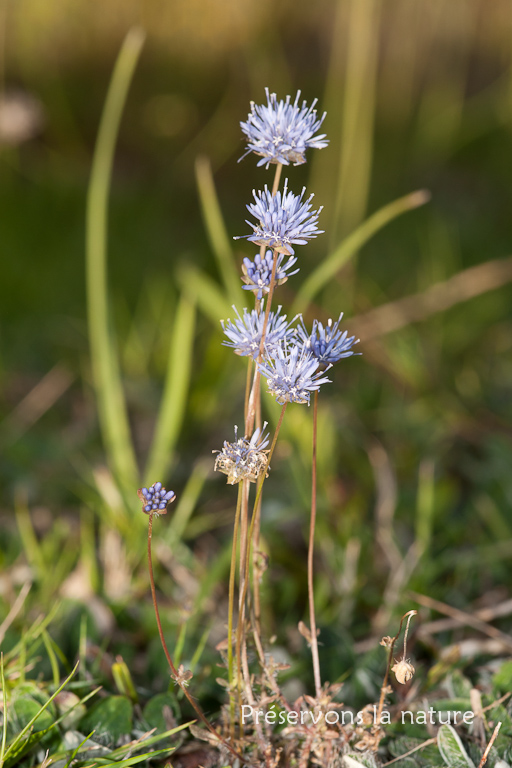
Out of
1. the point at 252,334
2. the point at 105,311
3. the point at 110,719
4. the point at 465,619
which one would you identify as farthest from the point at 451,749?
the point at 105,311

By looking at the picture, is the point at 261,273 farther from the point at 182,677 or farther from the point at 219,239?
the point at 219,239

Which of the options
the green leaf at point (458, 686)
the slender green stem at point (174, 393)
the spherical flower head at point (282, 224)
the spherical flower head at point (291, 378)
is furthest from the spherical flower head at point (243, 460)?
the slender green stem at point (174, 393)

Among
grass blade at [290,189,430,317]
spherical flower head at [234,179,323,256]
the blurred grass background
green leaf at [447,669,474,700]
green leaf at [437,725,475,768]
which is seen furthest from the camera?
the blurred grass background

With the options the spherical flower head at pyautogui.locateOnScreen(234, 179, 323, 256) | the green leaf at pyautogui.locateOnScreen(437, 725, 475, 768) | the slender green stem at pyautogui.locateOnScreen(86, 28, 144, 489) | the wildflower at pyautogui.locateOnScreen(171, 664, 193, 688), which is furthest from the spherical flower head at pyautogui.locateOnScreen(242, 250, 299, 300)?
the slender green stem at pyautogui.locateOnScreen(86, 28, 144, 489)

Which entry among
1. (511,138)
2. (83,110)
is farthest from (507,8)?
(83,110)

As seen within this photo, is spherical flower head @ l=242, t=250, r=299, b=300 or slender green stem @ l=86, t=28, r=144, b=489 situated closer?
spherical flower head @ l=242, t=250, r=299, b=300

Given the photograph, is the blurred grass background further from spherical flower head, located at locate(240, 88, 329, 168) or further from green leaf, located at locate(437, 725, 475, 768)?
spherical flower head, located at locate(240, 88, 329, 168)
